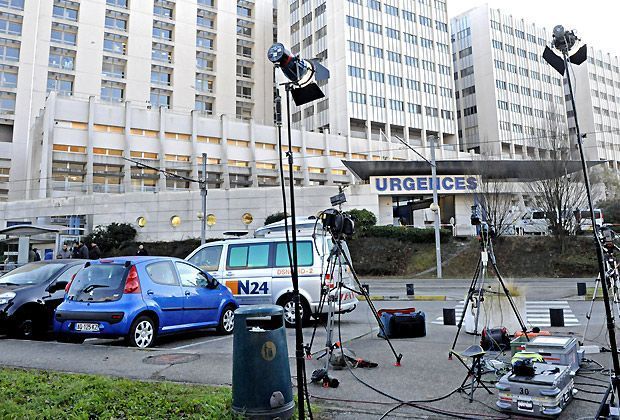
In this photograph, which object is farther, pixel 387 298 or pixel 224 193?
pixel 224 193

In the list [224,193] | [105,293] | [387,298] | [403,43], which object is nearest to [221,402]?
[105,293]

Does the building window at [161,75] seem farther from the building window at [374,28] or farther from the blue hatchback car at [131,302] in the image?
the blue hatchback car at [131,302]

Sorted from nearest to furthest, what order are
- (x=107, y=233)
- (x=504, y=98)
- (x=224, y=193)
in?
1. (x=107, y=233)
2. (x=224, y=193)
3. (x=504, y=98)

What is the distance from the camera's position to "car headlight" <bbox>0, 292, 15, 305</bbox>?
852 centimetres

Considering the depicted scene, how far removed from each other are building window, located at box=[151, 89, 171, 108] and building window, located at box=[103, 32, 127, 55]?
6.20 metres

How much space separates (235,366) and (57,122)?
5060cm

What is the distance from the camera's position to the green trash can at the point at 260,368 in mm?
3961

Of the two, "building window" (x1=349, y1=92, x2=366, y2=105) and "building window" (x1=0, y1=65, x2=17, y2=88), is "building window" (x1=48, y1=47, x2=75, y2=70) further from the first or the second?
"building window" (x1=349, y1=92, x2=366, y2=105)

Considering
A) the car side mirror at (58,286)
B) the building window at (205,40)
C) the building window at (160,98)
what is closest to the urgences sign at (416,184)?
the car side mirror at (58,286)

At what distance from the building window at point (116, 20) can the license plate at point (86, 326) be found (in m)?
61.3

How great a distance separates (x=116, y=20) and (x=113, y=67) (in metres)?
6.44

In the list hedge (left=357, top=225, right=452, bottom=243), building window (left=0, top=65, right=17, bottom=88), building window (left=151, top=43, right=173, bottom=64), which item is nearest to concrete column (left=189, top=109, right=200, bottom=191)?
building window (left=151, top=43, right=173, bottom=64)

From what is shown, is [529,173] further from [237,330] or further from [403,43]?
[403,43]

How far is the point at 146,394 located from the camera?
463cm
